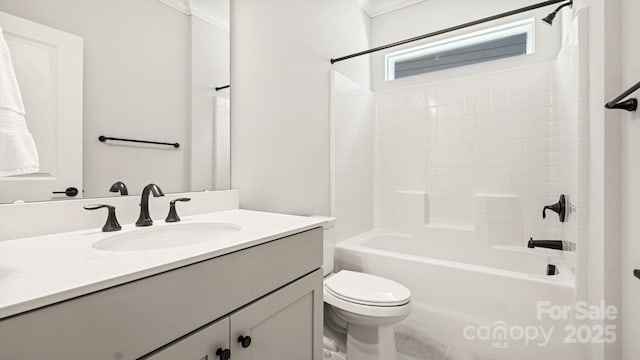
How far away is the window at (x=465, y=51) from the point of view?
7.75 feet

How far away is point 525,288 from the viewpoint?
1539 mm

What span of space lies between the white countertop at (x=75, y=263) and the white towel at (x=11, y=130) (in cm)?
21

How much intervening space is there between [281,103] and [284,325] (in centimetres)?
124

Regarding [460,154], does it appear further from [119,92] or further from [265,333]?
[119,92]

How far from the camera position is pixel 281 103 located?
1746 mm

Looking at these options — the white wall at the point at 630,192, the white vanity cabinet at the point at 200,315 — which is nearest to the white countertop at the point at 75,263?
the white vanity cabinet at the point at 200,315

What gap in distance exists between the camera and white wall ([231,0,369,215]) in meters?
1.62

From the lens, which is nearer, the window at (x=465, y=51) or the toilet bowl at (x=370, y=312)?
the toilet bowl at (x=370, y=312)

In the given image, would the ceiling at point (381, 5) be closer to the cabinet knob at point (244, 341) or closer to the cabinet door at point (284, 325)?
the cabinet door at point (284, 325)

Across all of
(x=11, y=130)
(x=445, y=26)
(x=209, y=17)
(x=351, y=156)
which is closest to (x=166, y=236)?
(x=11, y=130)

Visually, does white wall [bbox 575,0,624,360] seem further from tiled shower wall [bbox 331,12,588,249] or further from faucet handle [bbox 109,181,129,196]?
faucet handle [bbox 109,181,129,196]

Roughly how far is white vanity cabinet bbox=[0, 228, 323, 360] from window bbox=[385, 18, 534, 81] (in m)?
2.29

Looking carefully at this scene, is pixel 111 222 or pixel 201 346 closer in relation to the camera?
pixel 201 346

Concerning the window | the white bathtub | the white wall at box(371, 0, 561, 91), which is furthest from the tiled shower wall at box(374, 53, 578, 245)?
the white bathtub
